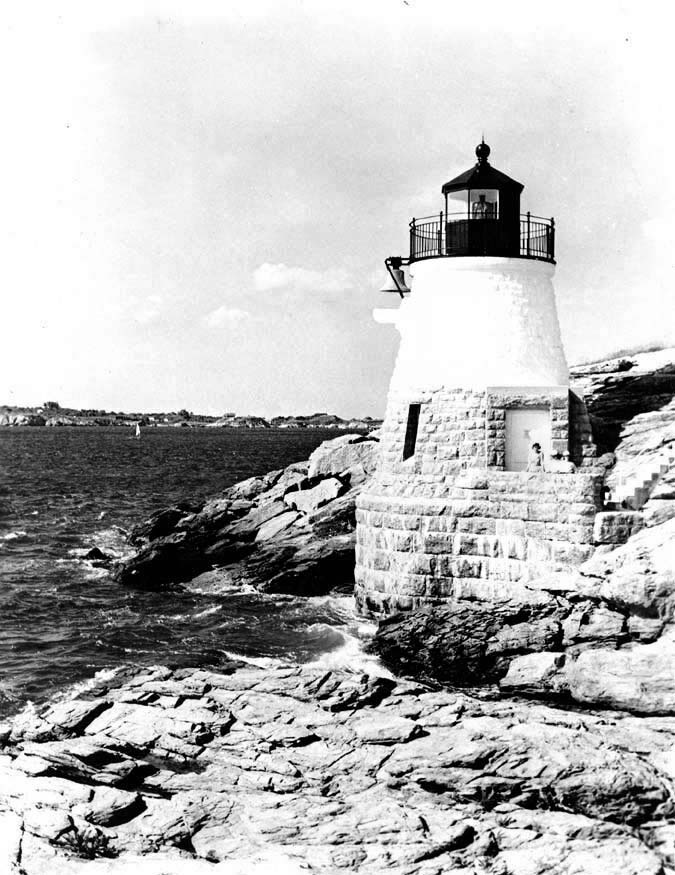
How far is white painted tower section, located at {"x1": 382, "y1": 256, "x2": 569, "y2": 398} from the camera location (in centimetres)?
1891

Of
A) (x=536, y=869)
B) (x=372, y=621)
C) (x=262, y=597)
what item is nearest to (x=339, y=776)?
(x=536, y=869)

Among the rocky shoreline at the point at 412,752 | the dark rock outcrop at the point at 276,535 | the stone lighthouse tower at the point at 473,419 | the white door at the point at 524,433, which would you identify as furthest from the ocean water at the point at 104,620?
the white door at the point at 524,433

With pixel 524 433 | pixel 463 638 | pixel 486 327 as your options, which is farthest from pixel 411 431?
pixel 463 638

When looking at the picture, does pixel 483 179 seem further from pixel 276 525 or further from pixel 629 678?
pixel 276 525

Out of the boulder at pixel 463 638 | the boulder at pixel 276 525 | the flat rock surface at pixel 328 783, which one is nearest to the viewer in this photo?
the flat rock surface at pixel 328 783

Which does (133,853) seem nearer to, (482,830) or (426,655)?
(482,830)

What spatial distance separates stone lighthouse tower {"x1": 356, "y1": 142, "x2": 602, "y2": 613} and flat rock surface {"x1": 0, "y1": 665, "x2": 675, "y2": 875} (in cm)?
477

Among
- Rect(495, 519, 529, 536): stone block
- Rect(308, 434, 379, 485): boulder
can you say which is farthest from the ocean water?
Rect(308, 434, 379, 485): boulder

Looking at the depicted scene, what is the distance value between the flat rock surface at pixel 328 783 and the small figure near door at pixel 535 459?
5596 mm

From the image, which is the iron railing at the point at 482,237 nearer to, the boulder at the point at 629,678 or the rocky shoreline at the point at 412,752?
the rocky shoreline at the point at 412,752

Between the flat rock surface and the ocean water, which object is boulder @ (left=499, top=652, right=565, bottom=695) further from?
the ocean water

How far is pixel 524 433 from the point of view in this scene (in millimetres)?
18516

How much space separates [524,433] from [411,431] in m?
2.24

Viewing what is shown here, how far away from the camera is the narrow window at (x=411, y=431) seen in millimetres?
19500
